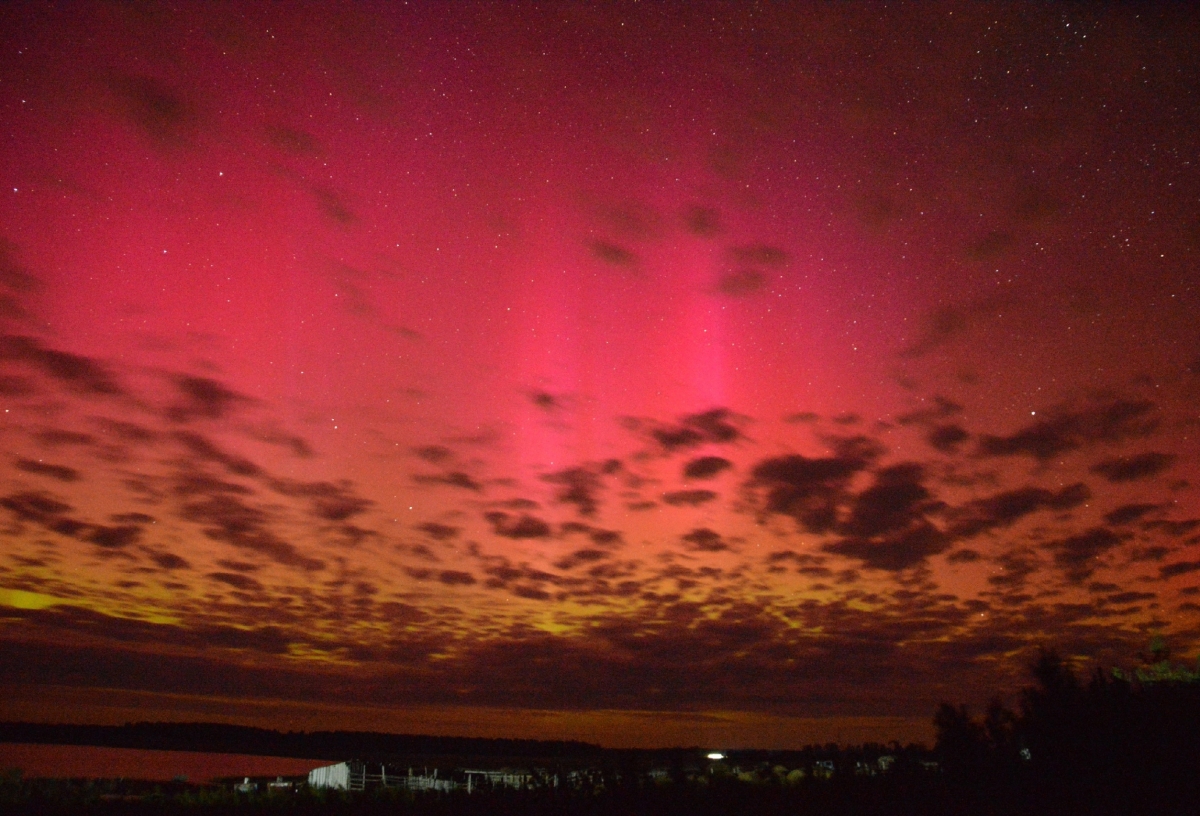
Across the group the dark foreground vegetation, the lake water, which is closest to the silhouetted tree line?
the dark foreground vegetation

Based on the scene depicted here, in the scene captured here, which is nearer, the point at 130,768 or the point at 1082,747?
the point at 1082,747

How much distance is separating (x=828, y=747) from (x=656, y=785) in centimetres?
291

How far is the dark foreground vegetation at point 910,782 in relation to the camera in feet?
32.1

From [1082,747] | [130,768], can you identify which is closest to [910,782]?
[1082,747]

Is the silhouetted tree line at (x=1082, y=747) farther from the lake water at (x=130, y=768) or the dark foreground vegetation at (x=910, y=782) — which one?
the lake water at (x=130, y=768)

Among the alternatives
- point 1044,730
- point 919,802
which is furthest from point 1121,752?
point 919,802

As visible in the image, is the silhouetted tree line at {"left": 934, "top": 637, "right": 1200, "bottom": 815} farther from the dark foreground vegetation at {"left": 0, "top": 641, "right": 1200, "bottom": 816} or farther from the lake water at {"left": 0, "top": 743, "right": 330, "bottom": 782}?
the lake water at {"left": 0, "top": 743, "right": 330, "bottom": 782}

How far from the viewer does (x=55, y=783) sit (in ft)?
42.6

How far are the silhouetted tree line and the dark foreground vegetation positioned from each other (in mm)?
18

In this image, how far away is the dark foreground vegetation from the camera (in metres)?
9.77

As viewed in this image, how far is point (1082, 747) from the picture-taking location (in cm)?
1043

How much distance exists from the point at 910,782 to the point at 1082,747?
2.44 meters

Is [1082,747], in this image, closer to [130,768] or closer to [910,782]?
[910,782]

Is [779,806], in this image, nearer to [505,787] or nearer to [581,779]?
[581,779]
